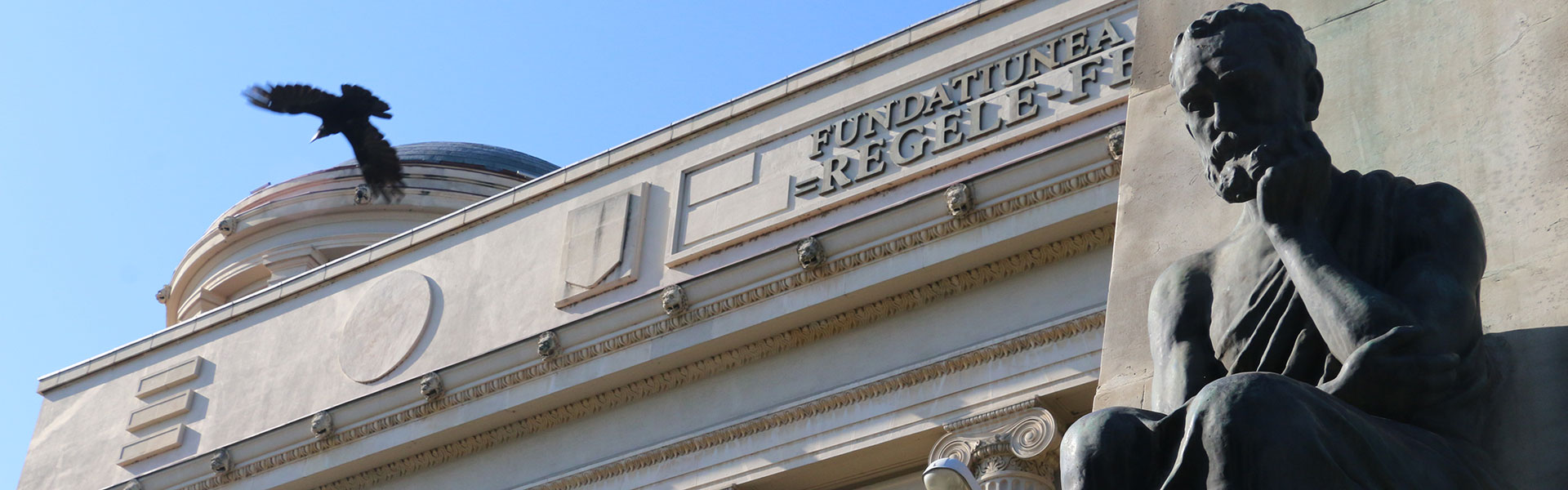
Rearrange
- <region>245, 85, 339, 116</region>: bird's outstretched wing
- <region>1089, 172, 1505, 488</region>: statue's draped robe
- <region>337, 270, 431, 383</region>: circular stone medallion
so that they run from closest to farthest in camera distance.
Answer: <region>1089, 172, 1505, 488</region>: statue's draped robe, <region>337, 270, 431, 383</region>: circular stone medallion, <region>245, 85, 339, 116</region>: bird's outstretched wing

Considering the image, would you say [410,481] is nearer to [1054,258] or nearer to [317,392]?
[317,392]

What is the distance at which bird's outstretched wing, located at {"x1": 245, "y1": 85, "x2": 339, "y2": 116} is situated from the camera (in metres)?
25.5

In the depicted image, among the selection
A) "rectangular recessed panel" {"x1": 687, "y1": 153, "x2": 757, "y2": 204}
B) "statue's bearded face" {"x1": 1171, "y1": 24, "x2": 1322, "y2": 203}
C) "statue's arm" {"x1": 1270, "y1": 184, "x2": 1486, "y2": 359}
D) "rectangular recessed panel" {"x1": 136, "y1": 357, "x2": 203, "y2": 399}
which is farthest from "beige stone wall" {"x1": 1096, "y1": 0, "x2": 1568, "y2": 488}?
"rectangular recessed panel" {"x1": 136, "y1": 357, "x2": 203, "y2": 399}

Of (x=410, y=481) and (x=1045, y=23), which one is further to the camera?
(x=410, y=481)

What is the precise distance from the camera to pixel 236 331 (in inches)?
859

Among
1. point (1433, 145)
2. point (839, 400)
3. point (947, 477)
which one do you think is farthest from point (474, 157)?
point (1433, 145)

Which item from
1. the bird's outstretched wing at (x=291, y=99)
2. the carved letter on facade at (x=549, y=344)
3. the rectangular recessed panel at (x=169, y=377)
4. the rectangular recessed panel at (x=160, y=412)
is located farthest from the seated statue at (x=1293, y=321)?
the bird's outstretched wing at (x=291, y=99)

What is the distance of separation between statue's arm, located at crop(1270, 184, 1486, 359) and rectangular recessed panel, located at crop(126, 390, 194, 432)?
19406mm

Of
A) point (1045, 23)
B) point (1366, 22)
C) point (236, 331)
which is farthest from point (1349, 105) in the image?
point (236, 331)

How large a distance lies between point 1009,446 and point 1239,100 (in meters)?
10.8

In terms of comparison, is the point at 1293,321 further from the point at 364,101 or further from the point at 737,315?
the point at 364,101

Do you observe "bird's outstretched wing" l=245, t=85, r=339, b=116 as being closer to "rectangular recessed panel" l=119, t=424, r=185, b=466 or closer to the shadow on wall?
"rectangular recessed panel" l=119, t=424, r=185, b=466

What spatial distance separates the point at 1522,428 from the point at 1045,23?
43.7 ft

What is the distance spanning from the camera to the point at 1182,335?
11.8 ft
